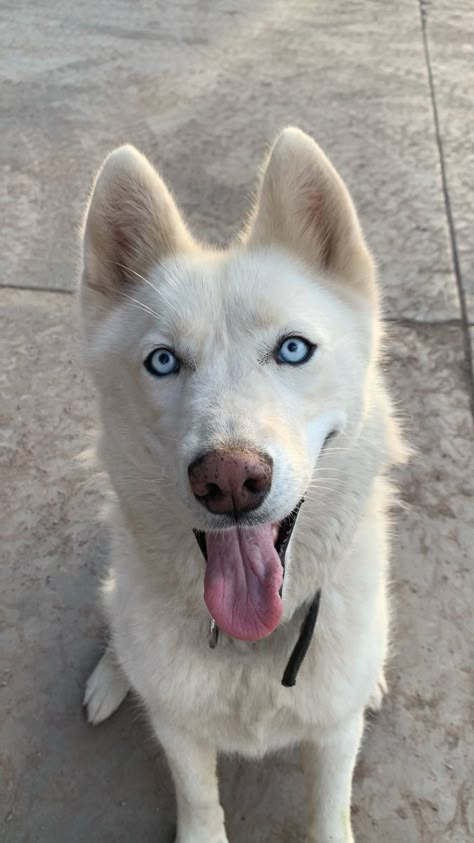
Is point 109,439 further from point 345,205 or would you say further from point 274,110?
point 274,110

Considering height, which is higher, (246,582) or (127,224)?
(127,224)

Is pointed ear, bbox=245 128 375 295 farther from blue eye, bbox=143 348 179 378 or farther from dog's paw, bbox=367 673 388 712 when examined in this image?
dog's paw, bbox=367 673 388 712

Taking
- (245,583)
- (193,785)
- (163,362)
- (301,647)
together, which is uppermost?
(163,362)

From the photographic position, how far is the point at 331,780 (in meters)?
1.89

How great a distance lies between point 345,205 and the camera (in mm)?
1676

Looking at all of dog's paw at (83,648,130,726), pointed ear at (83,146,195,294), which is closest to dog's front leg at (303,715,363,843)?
dog's paw at (83,648,130,726)

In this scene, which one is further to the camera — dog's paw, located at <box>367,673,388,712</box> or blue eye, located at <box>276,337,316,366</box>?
dog's paw, located at <box>367,673,388,712</box>

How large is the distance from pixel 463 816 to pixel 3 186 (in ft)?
13.2

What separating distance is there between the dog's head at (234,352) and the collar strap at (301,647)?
19cm

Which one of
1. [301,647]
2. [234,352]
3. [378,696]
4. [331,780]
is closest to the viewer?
[234,352]

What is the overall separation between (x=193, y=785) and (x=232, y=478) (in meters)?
1.05

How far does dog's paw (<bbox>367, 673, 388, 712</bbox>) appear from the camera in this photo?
2.21 m

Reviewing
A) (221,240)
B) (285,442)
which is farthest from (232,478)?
(221,240)

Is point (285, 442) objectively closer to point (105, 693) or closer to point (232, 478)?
point (232, 478)
